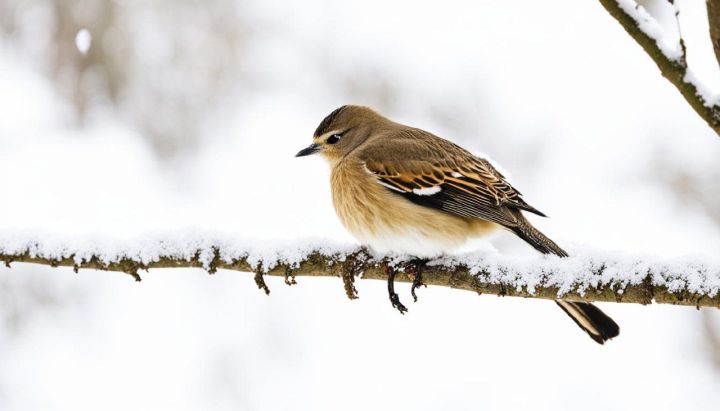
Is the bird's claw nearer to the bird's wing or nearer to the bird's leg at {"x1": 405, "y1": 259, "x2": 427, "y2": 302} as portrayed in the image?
the bird's leg at {"x1": 405, "y1": 259, "x2": 427, "y2": 302}

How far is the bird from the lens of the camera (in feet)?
15.3

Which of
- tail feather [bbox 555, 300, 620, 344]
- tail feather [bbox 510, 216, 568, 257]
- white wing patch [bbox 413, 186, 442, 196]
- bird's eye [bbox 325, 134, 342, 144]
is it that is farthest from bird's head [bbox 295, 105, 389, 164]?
tail feather [bbox 555, 300, 620, 344]

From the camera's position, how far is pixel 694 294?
3.25 m

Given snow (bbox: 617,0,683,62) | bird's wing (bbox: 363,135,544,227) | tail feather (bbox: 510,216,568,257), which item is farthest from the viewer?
bird's wing (bbox: 363,135,544,227)

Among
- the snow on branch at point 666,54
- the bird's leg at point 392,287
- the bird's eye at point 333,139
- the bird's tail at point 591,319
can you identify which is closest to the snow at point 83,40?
the bird's eye at point 333,139

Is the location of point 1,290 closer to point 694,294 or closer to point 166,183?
point 166,183

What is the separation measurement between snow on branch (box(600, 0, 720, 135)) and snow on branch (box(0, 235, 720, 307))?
830mm

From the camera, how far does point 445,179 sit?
5.25m

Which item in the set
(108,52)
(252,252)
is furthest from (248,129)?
(252,252)

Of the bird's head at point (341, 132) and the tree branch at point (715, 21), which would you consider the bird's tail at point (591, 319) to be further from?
the bird's head at point (341, 132)

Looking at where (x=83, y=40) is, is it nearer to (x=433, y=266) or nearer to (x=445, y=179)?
(x=445, y=179)

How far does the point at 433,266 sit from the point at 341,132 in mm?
1933

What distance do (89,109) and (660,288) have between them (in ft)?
19.7

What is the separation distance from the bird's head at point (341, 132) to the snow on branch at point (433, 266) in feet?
5.35
